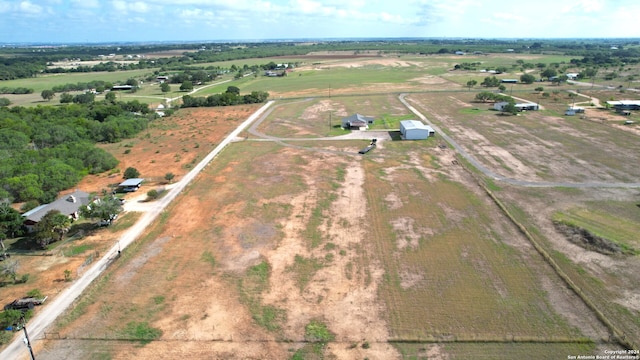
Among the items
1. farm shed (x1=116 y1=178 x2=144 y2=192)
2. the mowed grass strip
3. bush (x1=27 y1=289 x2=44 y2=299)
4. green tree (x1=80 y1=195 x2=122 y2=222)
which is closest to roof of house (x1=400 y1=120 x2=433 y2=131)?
the mowed grass strip

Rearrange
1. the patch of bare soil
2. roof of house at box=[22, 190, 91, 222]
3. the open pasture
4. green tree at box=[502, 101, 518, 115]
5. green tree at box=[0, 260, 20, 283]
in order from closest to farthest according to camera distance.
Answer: the open pasture < green tree at box=[0, 260, 20, 283] < roof of house at box=[22, 190, 91, 222] < the patch of bare soil < green tree at box=[502, 101, 518, 115]

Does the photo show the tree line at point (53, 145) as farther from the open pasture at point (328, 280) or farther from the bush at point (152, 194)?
the open pasture at point (328, 280)

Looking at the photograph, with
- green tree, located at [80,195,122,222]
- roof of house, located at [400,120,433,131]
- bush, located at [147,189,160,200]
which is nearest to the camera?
green tree, located at [80,195,122,222]

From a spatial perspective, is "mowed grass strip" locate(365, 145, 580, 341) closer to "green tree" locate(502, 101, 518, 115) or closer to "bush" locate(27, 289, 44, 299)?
"bush" locate(27, 289, 44, 299)

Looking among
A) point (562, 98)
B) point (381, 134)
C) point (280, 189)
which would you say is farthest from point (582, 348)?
point (562, 98)

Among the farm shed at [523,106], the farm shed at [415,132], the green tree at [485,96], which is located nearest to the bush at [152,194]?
the farm shed at [415,132]

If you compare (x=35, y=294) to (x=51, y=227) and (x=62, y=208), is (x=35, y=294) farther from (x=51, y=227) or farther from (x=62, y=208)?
(x=62, y=208)

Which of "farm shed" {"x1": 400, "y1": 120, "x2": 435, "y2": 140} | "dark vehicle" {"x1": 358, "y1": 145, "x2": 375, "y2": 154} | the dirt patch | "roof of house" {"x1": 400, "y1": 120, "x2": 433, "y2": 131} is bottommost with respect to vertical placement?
the dirt patch

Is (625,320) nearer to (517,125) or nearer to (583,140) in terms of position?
(583,140)
